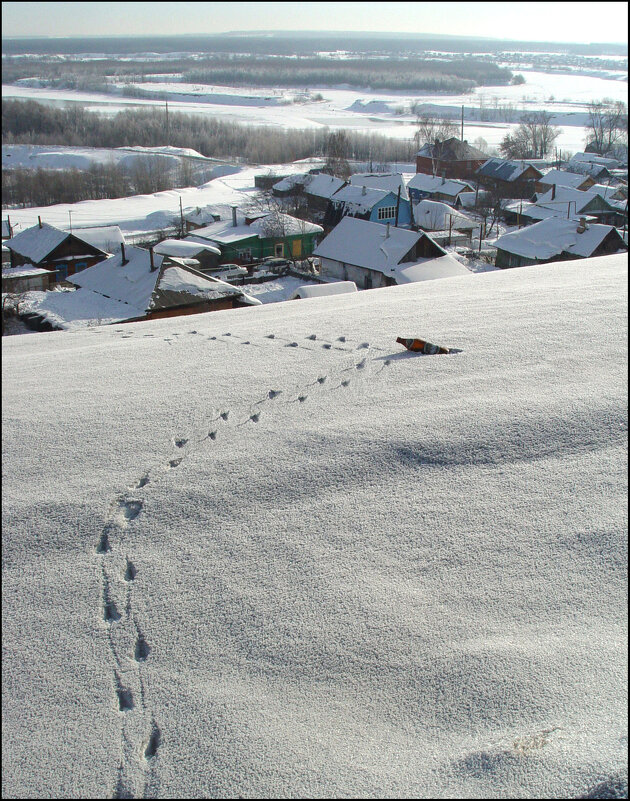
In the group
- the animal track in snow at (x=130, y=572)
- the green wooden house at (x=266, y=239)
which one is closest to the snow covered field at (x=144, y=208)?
the green wooden house at (x=266, y=239)

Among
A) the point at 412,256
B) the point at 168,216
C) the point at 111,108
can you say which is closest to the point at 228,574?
the point at 412,256

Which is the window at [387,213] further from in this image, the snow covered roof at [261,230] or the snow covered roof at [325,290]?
the snow covered roof at [325,290]

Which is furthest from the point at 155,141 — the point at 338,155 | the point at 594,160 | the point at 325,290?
the point at 325,290

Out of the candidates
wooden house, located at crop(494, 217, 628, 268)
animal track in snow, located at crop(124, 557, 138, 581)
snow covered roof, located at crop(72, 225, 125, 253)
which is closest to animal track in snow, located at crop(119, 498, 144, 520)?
animal track in snow, located at crop(124, 557, 138, 581)

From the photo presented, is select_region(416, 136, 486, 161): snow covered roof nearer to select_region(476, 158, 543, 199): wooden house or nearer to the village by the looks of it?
the village

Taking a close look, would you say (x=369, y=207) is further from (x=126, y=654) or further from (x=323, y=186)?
(x=126, y=654)
